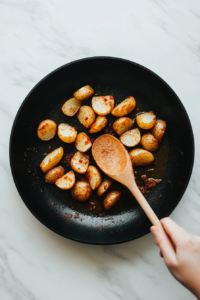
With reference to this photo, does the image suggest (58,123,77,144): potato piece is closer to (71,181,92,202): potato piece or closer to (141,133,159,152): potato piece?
(71,181,92,202): potato piece

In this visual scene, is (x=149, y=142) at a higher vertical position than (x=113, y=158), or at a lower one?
higher

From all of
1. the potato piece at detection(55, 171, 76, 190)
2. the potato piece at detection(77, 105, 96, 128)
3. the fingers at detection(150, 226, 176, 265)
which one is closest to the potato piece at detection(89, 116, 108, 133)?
the potato piece at detection(77, 105, 96, 128)

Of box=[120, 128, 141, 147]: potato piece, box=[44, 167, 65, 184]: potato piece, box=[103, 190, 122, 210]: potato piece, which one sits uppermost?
box=[120, 128, 141, 147]: potato piece

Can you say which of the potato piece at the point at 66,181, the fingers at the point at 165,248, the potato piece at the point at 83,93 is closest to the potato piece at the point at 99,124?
the potato piece at the point at 83,93

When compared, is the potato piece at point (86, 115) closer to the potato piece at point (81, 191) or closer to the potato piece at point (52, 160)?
the potato piece at point (52, 160)

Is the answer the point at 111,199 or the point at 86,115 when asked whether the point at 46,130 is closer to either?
the point at 86,115

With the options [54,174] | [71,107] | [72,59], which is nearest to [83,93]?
[71,107]

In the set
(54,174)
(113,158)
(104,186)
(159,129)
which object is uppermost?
(159,129)

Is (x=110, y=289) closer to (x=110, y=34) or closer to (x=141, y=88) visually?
(x=141, y=88)
